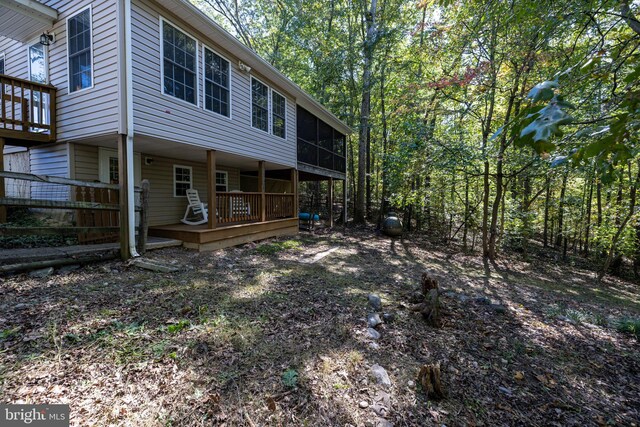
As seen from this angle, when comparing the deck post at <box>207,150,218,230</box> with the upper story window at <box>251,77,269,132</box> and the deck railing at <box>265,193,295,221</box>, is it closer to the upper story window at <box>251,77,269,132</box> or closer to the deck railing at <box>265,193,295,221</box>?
the upper story window at <box>251,77,269,132</box>

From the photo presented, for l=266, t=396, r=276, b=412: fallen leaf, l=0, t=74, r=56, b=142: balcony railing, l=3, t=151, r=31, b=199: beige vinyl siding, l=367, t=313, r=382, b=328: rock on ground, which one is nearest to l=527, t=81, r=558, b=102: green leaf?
l=266, t=396, r=276, b=412: fallen leaf

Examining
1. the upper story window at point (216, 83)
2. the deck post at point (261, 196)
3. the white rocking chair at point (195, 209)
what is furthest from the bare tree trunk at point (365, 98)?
the upper story window at point (216, 83)

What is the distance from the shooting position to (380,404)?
2.12m

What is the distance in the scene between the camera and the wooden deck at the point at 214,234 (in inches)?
261

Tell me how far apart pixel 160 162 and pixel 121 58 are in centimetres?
337

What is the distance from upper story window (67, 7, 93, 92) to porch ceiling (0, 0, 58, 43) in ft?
1.83

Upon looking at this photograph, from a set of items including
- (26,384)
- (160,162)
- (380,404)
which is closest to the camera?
(26,384)

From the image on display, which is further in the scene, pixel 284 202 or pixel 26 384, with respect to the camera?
pixel 284 202

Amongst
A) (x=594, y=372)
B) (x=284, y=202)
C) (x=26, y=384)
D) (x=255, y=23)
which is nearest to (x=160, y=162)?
(x=284, y=202)

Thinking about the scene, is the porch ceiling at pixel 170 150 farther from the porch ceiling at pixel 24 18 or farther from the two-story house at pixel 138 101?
the porch ceiling at pixel 24 18

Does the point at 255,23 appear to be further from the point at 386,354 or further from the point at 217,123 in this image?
the point at 386,354

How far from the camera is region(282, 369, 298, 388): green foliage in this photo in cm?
220

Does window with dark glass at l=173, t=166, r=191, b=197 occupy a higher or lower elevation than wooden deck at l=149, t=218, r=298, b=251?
higher

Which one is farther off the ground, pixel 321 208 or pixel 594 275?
pixel 321 208
